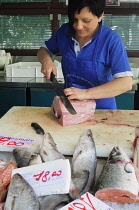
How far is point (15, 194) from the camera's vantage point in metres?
1.09

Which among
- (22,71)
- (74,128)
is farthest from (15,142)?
(22,71)

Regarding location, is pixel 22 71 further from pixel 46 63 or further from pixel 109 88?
pixel 109 88

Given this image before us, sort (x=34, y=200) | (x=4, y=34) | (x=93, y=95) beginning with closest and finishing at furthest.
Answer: (x=34, y=200)
(x=93, y=95)
(x=4, y=34)

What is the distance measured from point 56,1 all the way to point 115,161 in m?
3.72

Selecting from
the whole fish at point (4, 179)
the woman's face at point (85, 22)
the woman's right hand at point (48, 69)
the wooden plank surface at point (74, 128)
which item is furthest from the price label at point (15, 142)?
the woman's face at point (85, 22)

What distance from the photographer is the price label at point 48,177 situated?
3.80 ft

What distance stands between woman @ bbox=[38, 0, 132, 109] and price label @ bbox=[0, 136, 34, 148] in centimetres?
54

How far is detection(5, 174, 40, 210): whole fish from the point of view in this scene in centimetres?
107

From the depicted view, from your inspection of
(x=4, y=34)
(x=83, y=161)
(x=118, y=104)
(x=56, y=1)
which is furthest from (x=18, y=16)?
(x=83, y=161)

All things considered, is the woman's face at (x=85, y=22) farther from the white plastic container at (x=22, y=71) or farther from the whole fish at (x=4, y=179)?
the white plastic container at (x=22, y=71)

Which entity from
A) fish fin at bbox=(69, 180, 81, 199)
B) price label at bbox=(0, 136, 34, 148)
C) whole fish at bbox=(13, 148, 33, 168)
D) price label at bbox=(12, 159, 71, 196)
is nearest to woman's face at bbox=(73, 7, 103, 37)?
price label at bbox=(0, 136, 34, 148)

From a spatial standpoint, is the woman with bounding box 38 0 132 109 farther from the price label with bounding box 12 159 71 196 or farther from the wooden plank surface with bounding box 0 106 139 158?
the price label with bounding box 12 159 71 196

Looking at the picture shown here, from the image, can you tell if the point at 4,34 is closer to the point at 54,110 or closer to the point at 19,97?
the point at 19,97

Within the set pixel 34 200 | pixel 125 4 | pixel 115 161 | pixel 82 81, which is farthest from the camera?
pixel 125 4
